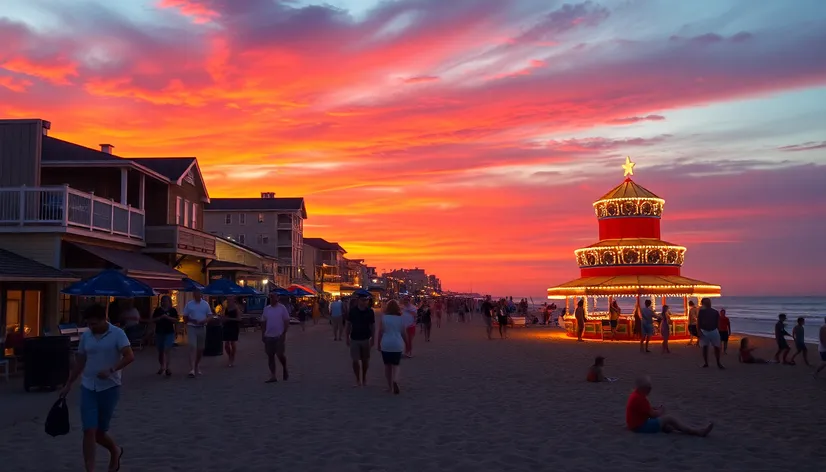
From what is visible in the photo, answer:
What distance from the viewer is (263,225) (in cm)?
7606

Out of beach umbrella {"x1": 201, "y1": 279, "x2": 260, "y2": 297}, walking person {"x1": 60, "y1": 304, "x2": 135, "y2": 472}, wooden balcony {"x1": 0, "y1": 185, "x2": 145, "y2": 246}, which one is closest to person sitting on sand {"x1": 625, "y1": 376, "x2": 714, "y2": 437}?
walking person {"x1": 60, "y1": 304, "x2": 135, "y2": 472}

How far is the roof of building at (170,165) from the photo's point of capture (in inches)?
1139

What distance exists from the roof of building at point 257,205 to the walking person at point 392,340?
6415 cm

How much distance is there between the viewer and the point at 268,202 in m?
77.0

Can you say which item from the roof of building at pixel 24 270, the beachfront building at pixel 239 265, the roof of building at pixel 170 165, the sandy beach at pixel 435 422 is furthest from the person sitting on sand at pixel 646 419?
the beachfront building at pixel 239 265

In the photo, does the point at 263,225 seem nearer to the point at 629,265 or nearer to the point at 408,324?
the point at 629,265

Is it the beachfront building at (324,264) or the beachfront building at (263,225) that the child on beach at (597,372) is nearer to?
the beachfront building at (263,225)

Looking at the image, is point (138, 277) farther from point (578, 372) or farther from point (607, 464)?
point (607, 464)

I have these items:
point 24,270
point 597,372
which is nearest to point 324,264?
point 24,270

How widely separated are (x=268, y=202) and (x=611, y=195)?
2041 inches

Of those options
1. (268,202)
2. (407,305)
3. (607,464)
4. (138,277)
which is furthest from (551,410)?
(268,202)

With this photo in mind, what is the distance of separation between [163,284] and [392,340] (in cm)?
1305

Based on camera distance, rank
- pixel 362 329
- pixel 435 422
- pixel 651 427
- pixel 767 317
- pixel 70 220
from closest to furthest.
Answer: pixel 651 427 → pixel 435 422 → pixel 362 329 → pixel 70 220 → pixel 767 317

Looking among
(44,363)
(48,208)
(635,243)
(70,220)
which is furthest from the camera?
(635,243)
